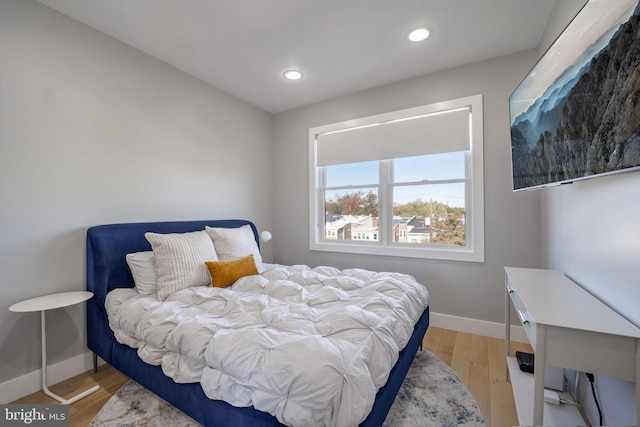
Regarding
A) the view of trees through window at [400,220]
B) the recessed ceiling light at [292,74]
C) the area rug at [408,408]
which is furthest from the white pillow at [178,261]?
the recessed ceiling light at [292,74]

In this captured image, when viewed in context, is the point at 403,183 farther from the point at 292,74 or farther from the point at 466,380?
the point at 466,380

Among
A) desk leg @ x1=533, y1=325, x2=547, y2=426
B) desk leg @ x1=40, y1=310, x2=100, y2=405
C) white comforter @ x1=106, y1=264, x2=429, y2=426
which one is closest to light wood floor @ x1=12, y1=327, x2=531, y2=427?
desk leg @ x1=40, y1=310, x2=100, y2=405

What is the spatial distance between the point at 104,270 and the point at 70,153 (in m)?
0.93

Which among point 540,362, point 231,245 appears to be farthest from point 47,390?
point 540,362

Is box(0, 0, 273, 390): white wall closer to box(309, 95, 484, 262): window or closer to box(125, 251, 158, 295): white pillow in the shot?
box(125, 251, 158, 295): white pillow

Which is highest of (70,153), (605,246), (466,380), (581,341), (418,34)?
(418,34)

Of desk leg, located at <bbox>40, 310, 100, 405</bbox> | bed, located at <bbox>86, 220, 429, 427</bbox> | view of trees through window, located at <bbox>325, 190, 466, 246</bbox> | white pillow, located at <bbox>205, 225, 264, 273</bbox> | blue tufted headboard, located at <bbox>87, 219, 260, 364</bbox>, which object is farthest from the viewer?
view of trees through window, located at <bbox>325, 190, 466, 246</bbox>

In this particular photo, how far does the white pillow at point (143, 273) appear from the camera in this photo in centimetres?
201

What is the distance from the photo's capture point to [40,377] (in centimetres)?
183

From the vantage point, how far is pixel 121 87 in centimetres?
229

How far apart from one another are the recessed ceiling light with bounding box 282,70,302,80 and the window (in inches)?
30.0

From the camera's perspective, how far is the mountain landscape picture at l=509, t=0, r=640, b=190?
90cm

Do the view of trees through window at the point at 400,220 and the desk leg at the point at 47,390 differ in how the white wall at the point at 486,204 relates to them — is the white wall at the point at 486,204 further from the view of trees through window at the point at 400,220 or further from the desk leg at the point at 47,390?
the desk leg at the point at 47,390

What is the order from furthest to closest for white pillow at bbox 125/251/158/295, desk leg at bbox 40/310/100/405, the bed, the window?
the window, white pillow at bbox 125/251/158/295, desk leg at bbox 40/310/100/405, the bed
